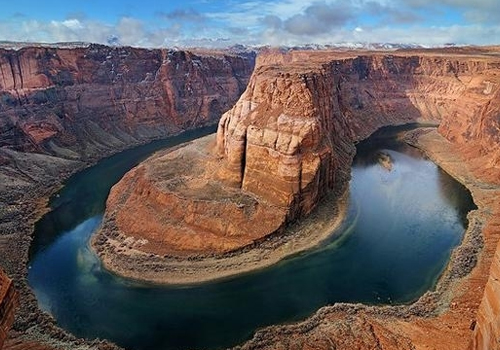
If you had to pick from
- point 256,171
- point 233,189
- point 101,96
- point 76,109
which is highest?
point 101,96

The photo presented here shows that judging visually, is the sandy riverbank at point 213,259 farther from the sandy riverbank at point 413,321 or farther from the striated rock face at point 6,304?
the striated rock face at point 6,304

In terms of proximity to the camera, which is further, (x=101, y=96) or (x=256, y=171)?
(x=101, y=96)

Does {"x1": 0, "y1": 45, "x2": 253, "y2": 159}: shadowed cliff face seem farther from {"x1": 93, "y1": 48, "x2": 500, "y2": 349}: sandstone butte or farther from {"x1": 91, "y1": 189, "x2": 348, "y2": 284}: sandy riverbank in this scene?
{"x1": 91, "y1": 189, "x2": 348, "y2": 284}: sandy riverbank

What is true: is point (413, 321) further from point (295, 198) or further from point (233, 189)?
point (233, 189)

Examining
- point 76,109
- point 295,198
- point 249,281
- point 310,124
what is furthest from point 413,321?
point 76,109

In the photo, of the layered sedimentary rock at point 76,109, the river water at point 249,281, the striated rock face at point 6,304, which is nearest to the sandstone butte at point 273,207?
the river water at point 249,281

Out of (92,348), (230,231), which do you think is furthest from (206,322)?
(230,231)

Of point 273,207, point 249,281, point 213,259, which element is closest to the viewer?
point 249,281
